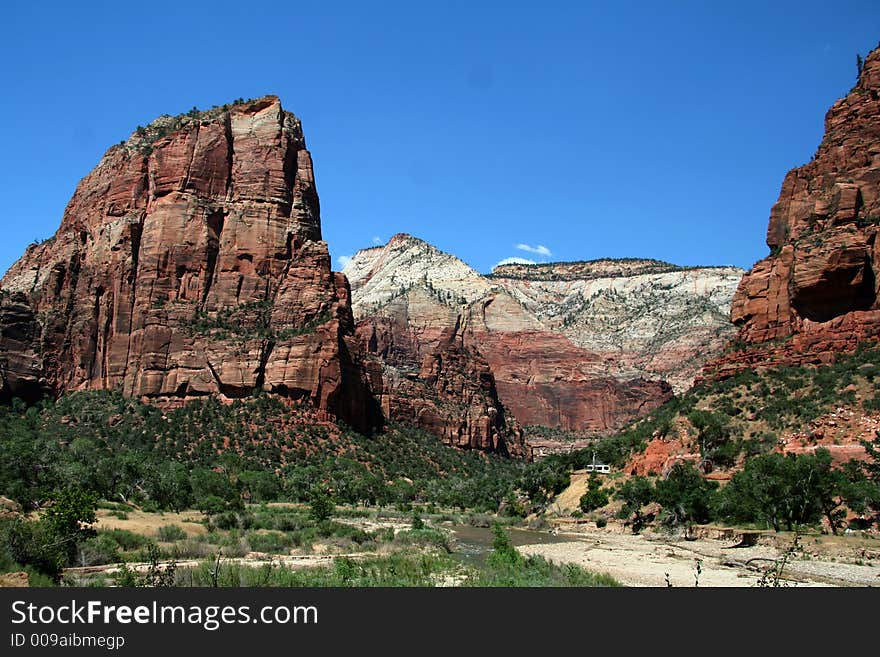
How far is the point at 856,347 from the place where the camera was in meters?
49.1

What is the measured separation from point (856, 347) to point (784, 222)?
1426 cm

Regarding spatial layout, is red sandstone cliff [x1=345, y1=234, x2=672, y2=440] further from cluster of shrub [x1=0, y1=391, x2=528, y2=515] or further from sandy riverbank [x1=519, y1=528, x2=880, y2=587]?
sandy riverbank [x1=519, y1=528, x2=880, y2=587]

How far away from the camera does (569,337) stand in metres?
184

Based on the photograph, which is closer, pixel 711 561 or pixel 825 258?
pixel 711 561

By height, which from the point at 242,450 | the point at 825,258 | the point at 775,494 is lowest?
the point at 775,494

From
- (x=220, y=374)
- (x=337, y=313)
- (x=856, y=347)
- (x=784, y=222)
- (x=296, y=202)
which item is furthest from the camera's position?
(x=296, y=202)

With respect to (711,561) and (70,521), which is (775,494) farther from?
(70,521)

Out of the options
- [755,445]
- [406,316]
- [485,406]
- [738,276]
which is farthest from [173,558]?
[738,276]

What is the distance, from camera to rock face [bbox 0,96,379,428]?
8119 cm

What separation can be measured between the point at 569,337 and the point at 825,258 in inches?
5248

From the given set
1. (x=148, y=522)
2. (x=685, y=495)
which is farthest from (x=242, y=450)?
(x=685, y=495)

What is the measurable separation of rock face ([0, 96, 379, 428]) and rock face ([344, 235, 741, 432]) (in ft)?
184

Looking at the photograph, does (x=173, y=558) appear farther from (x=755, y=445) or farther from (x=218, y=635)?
(x=755, y=445)

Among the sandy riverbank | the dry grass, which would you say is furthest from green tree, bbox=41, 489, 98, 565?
the sandy riverbank
